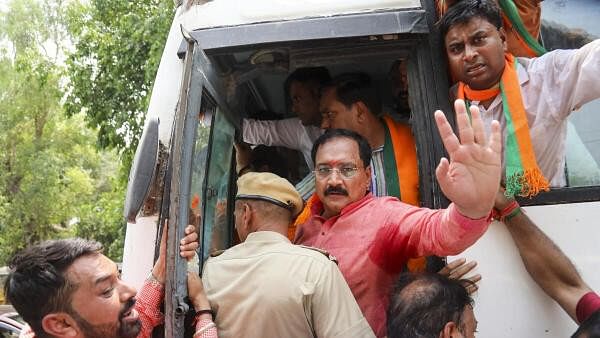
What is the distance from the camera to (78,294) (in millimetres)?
1938

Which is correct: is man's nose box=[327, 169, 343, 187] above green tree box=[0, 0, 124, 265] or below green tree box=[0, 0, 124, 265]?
below

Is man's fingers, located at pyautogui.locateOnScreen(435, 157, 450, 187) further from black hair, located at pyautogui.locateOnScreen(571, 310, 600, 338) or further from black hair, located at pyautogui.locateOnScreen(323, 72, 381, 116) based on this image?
black hair, located at pyautogui.locateOnScreen(323, 72, 381, 116)

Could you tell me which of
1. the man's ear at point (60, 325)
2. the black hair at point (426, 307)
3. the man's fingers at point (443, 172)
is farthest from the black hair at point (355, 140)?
the man's ear at point (60, 325)

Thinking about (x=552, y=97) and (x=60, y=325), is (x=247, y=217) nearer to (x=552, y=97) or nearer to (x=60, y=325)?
(x=60, y=325)

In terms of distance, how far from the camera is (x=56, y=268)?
1.93 meters

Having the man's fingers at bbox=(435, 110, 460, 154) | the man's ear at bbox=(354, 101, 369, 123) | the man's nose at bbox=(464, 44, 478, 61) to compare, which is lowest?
the man's fingers at bbox=(435, 110, 460, 154)

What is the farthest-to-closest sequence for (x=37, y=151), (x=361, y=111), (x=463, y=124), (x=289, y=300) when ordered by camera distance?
(x=37, y=151), (x=361, y=111), (x=289, y=300), (x=463, y=124)

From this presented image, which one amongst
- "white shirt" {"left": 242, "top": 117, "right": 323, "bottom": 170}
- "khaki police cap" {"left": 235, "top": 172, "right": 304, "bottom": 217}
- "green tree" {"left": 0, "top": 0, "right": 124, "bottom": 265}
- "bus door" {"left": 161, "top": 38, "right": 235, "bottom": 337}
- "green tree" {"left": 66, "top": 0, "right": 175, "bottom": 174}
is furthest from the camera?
"green tree" {"left": 0, "top": 0, "right": 124, "bottom": 265}

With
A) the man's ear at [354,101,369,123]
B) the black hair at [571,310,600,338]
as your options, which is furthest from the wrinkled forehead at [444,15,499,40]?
the black hair at [571,310,600,338]

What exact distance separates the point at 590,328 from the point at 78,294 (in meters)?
1.57

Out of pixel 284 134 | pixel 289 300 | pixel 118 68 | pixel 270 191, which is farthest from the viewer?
pixel 118 68

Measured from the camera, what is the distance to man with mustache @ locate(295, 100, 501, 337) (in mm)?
1506

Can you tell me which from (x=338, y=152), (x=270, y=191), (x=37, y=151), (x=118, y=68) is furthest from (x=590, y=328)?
(x=37, y=151)

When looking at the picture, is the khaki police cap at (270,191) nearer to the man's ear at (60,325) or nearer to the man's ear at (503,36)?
the man's ear at (60,325)
